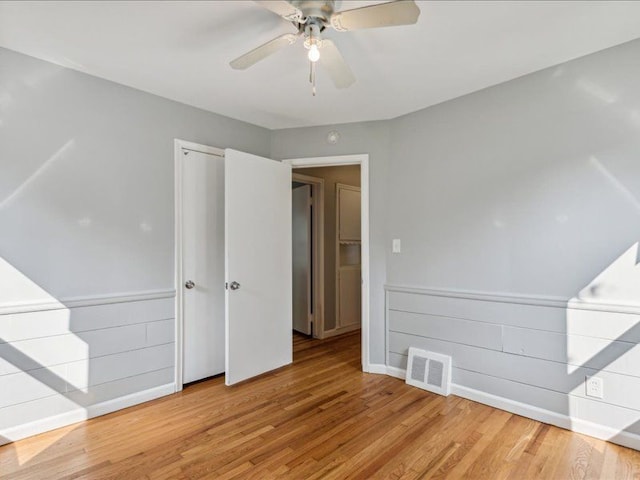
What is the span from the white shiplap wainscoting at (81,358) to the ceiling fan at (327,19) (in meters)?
1.92

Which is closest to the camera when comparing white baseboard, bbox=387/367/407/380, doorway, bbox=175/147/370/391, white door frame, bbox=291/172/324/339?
doorway, bbox=175/147/370/391

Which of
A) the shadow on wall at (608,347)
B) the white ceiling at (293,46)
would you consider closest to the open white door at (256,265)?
the white ceiling at (293,46)

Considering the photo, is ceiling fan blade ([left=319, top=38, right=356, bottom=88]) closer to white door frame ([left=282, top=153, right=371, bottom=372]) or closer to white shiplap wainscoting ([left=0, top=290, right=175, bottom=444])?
white door frame ([left=282, top=153, right=371, bottom=372])

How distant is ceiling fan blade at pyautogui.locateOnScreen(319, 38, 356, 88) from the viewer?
5.71 feet

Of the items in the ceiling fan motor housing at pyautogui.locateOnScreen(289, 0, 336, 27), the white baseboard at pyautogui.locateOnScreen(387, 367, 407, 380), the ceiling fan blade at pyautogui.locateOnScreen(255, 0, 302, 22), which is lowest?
the white baseboard at pyautogui.locateOnScreen(387, 367, 407, 380)

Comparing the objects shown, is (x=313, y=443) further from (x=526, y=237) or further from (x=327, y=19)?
(x=327, y=19)

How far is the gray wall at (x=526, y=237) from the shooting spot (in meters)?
2.12

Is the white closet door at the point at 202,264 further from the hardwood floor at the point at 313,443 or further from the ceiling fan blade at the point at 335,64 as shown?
the ceiling fan blade at the point at 335,64

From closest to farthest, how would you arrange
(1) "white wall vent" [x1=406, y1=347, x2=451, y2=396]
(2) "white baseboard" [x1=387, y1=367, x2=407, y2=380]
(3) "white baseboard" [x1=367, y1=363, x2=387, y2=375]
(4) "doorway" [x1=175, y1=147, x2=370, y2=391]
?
(1) "white wall vent" [x1=406, y1=347, x2=451, y2=396] → (4) "doorway" [x1=175, y1=147, x2=370, y2=391] → (2) "white baseboard" [x1=387, y1=367, x2=407, y2=380] → (3) "white baseboard" [x1=367, y1=363, x2=387, y2=375]

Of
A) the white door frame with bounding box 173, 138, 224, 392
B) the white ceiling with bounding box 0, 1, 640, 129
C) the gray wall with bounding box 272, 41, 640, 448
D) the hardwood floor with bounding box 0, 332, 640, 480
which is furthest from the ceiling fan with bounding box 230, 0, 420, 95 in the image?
the hardwood floor with bounding box 0, 332, 640, 480

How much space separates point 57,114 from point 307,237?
285 centimetres

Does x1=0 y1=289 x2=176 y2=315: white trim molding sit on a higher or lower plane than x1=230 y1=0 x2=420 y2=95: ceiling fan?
lower

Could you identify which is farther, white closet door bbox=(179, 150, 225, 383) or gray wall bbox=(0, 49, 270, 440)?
white closet door bbox=(179, 150, 225, 383)

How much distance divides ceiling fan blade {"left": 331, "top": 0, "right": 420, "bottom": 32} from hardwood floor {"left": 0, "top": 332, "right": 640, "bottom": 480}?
2.16 m
